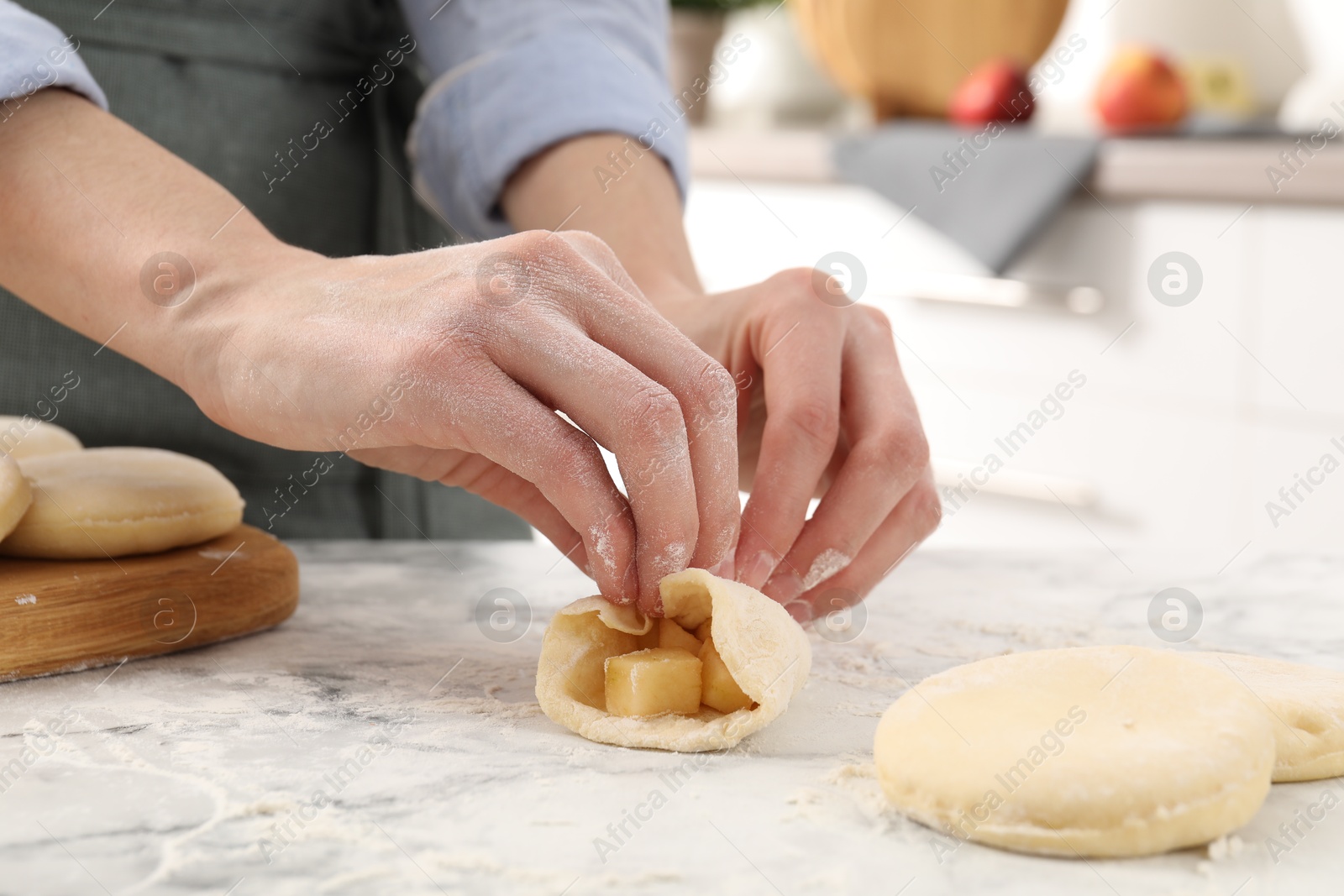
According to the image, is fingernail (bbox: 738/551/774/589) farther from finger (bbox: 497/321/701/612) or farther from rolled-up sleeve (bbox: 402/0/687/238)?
rolled-up sleeve (bbox: 402/0/687/238)

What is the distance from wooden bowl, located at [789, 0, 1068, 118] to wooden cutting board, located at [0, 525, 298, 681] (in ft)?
6.83

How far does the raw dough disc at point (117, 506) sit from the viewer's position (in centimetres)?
86

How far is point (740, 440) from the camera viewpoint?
3.36 feet

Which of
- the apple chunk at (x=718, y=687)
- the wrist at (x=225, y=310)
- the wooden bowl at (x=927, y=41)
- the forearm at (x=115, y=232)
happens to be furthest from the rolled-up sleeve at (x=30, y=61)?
the wooden bowl at (x=927, y=41)

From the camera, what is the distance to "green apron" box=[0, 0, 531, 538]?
1187 millimetres

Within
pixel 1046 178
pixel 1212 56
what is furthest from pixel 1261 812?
pixel 1212 56

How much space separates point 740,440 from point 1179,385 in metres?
→ 1.33

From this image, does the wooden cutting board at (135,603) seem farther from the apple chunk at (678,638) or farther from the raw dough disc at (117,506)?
the apple chunk at (678,638)

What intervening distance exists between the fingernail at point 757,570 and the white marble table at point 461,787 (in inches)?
3.0

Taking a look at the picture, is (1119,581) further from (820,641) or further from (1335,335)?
(1335,335)

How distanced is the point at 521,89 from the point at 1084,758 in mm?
861

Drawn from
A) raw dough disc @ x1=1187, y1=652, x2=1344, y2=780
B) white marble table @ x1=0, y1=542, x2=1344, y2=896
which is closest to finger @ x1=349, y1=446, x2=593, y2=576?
white marble table @ x1=0, y1=542, x2=1344, y2=896

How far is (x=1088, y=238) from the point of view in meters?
2.17

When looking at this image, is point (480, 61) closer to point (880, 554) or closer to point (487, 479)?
point (487, 479)
